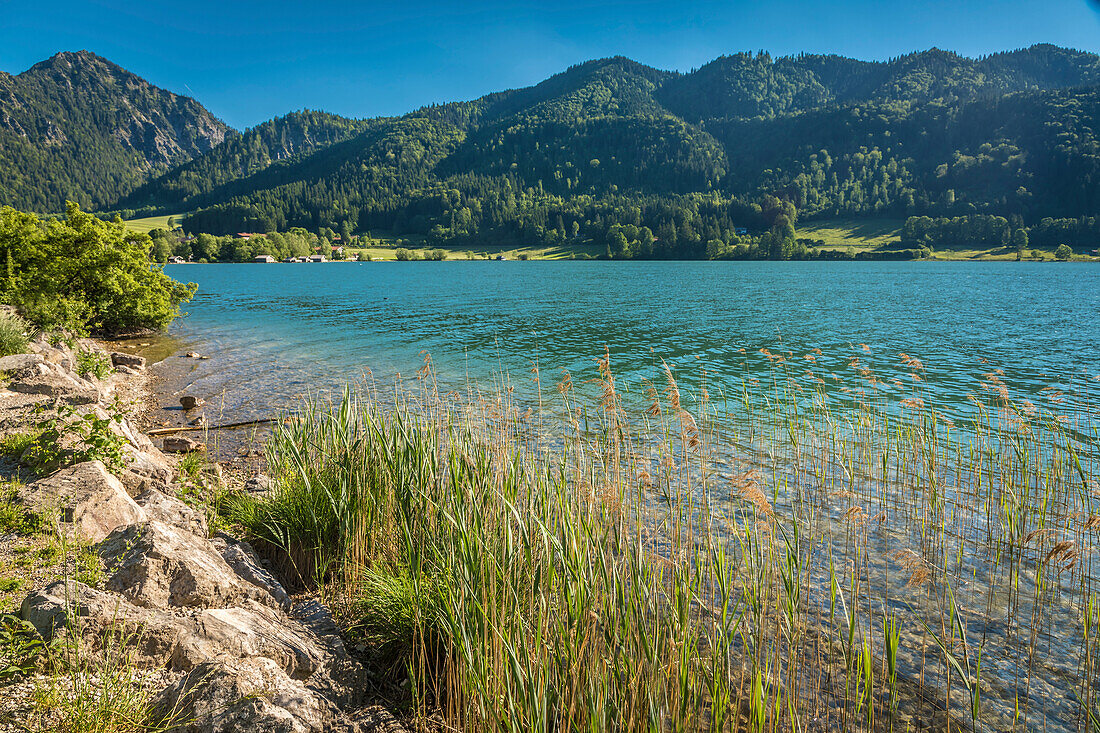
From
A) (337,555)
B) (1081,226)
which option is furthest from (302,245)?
(1081,226)

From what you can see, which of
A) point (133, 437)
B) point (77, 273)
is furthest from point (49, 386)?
point (77, 273)

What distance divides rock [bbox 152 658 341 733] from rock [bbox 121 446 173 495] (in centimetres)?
480

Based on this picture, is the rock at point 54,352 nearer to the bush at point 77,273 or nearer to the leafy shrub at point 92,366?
the leafy shrub at point 92,366

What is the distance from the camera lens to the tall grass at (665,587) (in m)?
4.16

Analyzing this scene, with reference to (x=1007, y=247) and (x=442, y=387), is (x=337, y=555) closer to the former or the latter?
(x=442, y=387)

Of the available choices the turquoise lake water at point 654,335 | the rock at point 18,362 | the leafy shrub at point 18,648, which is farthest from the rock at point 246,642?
the rock at point 18,362

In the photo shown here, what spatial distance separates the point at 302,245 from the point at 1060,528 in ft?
661

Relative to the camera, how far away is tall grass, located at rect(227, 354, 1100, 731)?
13.7 ft

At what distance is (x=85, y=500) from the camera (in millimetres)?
5781

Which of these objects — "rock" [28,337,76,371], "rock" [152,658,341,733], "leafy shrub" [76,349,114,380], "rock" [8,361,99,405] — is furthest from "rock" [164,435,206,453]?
"rock" [152,658,341,733]

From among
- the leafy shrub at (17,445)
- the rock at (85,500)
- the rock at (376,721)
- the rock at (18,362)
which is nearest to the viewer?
the rock at (376,721)

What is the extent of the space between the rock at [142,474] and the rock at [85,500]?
3.33 ft

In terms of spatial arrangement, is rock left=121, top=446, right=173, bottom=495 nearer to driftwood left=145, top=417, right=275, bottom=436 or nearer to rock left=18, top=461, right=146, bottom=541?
rock left=18, top=461, right=146, bottom=541

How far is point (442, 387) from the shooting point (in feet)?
69.4
